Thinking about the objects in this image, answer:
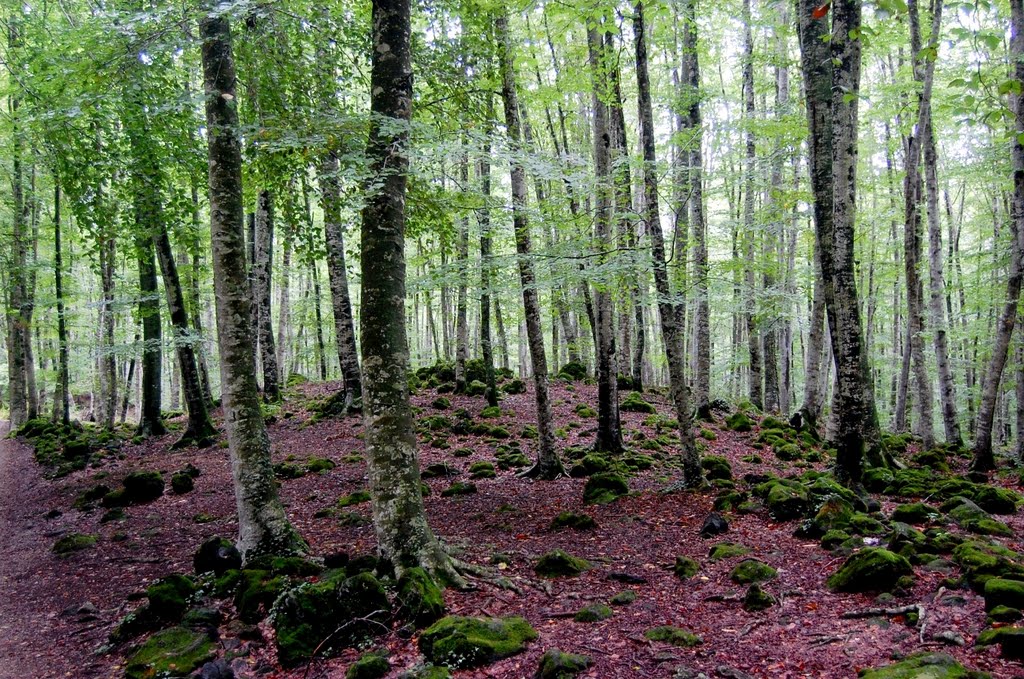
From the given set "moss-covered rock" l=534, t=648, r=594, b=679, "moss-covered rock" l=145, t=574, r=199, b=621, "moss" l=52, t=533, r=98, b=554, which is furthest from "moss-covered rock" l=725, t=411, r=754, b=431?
"moss" l=52, t=533, r=98, b=554

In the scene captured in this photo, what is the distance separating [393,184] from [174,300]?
10.3m

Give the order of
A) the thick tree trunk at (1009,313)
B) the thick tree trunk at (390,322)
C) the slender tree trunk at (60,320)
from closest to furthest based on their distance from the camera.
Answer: the thick tree trunk at (390,322), the thick tree trunk at (1009,313), the slender tree trunk at (60,320)

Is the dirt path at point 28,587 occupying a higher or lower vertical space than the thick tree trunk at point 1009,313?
lower

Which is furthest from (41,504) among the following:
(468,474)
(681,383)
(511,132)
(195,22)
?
(681,383)

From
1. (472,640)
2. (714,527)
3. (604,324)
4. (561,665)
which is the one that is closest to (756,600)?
(561,665)

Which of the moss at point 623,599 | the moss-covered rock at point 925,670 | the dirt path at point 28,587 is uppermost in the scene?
the moss-covered rock at point 925,670

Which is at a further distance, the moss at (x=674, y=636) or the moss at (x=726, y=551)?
the moss at (x=726, y=551)

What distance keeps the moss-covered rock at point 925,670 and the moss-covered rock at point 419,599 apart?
3.22m

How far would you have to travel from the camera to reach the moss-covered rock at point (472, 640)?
4.42 meters

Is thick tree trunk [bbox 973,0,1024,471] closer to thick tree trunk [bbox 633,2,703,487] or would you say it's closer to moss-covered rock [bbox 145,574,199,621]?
thick tree trunk [bbox 633,2,703,487]

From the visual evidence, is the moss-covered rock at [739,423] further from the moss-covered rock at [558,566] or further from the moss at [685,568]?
the moss-covered rock at [558,566]

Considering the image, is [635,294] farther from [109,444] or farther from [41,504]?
[109,444]

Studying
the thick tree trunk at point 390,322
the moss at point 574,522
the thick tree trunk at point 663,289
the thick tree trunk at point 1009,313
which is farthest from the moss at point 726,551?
the thick tree trunk at point 1009,313

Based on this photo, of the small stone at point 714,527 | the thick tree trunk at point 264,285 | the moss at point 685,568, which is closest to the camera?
the moss at point 685,568
